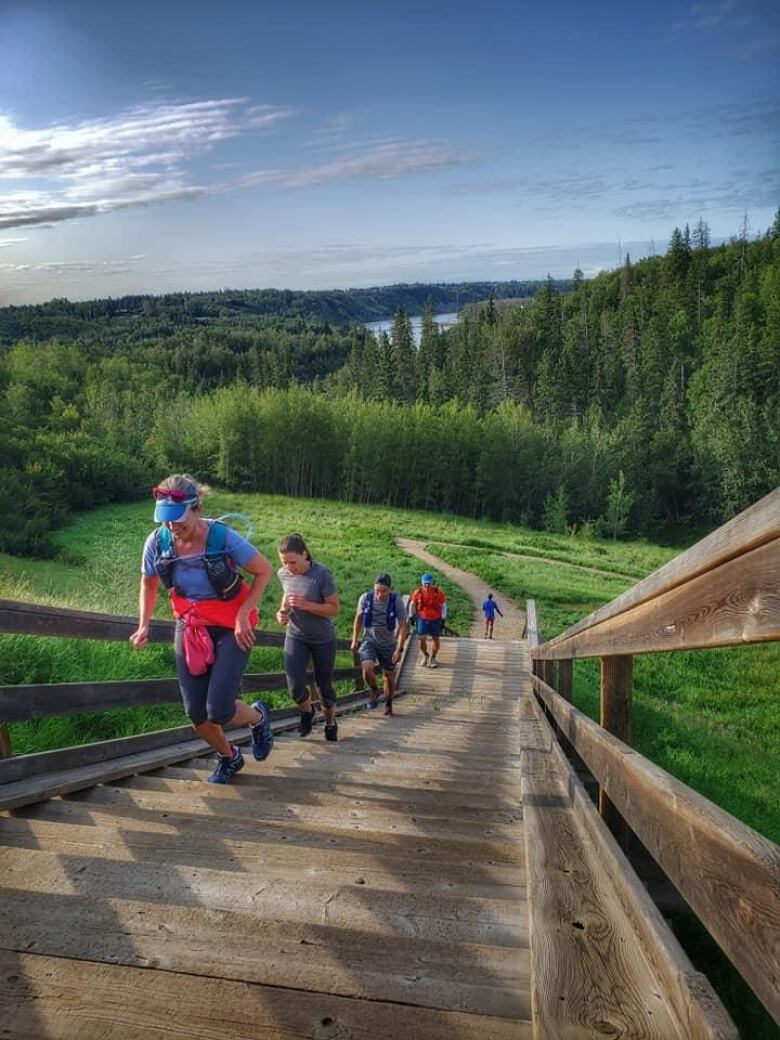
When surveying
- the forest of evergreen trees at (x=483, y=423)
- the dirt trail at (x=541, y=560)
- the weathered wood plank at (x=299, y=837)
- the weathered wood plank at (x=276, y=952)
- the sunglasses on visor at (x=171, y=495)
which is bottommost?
the dirt trail at (x=541, y=560)

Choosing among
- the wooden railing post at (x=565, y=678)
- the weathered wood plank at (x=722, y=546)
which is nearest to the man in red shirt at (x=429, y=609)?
the wooden railing post at (x=565, y=678)

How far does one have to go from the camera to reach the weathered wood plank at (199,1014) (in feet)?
5.39

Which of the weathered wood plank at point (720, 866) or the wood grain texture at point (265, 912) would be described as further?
the wood grain texture at point (265, 912)

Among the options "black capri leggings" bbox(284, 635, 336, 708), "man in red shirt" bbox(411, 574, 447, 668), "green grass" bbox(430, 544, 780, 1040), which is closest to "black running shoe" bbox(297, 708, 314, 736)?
"black capri leggings" bbox(284, 635, 336, 708)

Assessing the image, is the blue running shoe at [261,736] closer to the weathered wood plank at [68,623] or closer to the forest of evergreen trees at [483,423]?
the weathered wood plank at [68,623]

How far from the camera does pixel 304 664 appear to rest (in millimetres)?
5609

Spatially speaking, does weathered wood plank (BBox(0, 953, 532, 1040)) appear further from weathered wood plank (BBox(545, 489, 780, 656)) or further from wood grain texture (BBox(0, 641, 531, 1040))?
weathered wood plank (BBox(545, 489, 780, 656))

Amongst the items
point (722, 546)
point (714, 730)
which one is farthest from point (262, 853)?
point (714, 730)

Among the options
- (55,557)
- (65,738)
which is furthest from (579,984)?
(55,557)

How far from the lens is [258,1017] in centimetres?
169

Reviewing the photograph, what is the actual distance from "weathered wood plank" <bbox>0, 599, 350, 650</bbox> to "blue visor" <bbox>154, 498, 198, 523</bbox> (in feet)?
2.13

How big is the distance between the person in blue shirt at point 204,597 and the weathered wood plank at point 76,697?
1.22ft

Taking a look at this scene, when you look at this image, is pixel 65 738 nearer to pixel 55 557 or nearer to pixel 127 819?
pixel 127 819

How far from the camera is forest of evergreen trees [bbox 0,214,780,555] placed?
58094 millimetres
